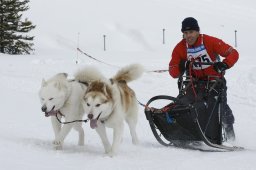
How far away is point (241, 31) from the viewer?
90.7ft

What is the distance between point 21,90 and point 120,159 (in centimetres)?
515

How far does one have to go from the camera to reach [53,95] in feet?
14.5

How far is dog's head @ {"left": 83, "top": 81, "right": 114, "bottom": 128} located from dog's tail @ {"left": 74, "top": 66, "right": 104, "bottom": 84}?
224 mm

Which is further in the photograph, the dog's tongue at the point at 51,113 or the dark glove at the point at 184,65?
the dark glove at the point at 184,65

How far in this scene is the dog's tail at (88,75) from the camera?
15.2 feet

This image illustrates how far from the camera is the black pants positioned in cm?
496

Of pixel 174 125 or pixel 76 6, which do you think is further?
pixel 76 6

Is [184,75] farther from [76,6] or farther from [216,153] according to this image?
[76,6]

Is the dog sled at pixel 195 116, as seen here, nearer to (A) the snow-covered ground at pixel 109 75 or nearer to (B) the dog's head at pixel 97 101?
(A) the snow-covered ground at pixel 109 75

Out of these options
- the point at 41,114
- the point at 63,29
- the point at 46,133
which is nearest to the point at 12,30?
the point at 63,29

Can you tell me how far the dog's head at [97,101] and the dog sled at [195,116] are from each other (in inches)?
26.2

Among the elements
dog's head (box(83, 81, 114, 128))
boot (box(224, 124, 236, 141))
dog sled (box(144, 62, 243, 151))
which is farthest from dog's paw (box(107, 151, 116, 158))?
boot (box(224, 124, 236, 141))

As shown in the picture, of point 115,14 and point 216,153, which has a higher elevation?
point 115,14

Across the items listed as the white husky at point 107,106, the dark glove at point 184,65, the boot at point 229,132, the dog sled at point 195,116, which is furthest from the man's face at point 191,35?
the boot at point 229,132
